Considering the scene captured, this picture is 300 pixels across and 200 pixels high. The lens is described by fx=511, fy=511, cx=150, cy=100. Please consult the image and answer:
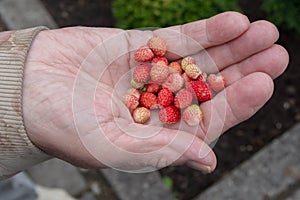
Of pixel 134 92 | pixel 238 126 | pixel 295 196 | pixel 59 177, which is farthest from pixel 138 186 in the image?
pixel 134 92

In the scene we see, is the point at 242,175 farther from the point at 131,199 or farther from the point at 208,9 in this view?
the point at 208,9

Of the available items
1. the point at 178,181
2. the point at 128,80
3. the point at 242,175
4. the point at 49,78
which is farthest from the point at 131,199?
the point at 49,78

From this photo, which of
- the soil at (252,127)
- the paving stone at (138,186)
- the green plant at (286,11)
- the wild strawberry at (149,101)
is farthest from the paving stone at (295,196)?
the wild strawberry at (149,101)

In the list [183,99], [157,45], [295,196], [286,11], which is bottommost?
[295,196]

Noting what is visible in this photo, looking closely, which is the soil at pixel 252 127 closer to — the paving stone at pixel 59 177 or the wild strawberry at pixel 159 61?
the paving stone at pixel 59 177

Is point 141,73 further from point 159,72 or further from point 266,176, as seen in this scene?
point 266,176

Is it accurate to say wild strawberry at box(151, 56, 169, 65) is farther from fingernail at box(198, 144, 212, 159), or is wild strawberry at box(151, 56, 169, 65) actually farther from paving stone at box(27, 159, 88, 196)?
paving stone at box(27, 159, 88, 196)

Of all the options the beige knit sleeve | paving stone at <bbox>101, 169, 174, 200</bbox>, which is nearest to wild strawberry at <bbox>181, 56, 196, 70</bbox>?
the beige knit sleeve
